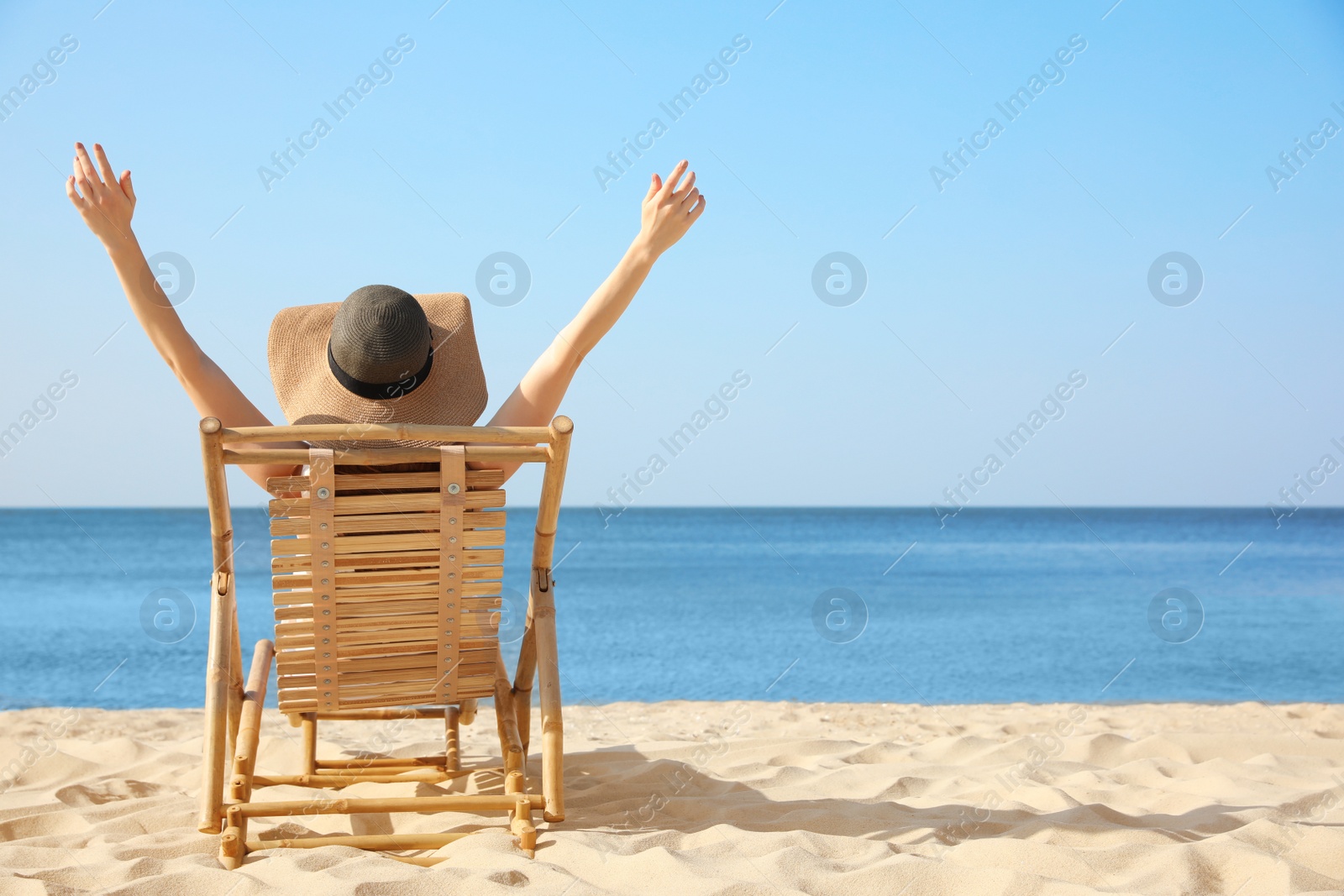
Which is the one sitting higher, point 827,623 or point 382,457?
point 382,457

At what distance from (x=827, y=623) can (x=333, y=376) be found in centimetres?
1343

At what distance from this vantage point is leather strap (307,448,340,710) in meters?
2.71

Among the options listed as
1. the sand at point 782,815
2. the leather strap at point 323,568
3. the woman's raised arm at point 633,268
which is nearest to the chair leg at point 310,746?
the sand at point 782,815

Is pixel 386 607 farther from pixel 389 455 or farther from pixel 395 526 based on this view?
pixel 389 455

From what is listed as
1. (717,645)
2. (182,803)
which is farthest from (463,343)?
(717,645)

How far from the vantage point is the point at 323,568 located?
9.27 feet

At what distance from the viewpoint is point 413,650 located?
9.95ft

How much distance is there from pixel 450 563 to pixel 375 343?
69 centimetres

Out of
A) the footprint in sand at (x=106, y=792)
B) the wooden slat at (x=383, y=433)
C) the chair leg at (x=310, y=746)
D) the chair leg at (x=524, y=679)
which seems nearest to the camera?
the wooden slat at (x=383, y=433)

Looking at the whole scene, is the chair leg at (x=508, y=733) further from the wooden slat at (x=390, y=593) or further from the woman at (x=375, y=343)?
the woman at (x=375, y=343)

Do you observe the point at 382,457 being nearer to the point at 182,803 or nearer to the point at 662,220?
the point at 662,220

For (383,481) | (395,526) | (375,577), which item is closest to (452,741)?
(375,577)

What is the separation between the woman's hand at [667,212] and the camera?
3010 millimetres

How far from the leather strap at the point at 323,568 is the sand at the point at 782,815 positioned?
0.51 metres
